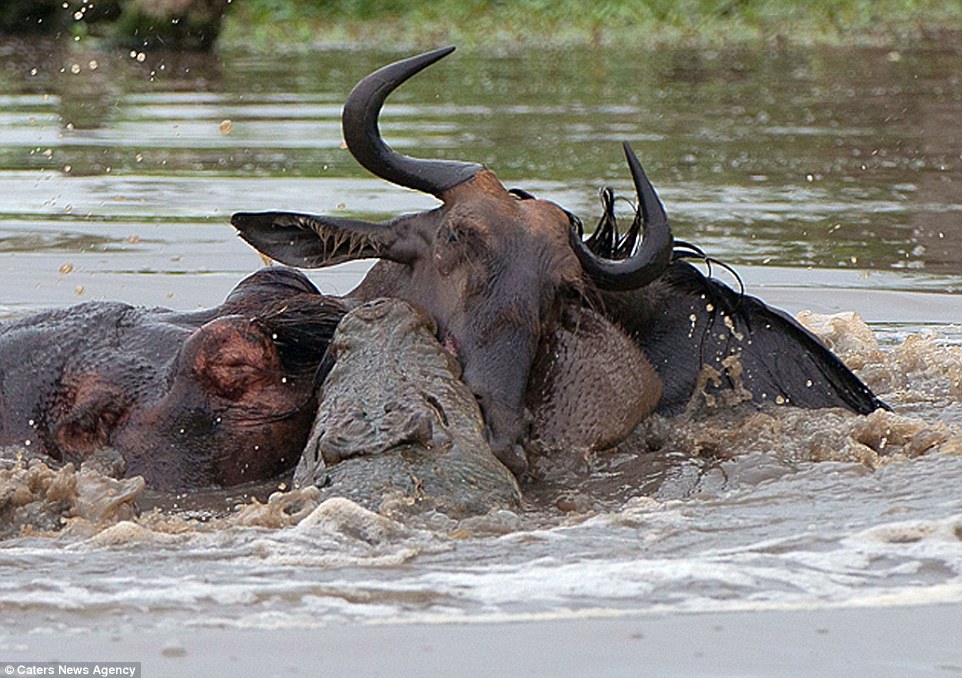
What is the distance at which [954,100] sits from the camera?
52.4ft

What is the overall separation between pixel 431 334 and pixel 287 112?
35.4ft

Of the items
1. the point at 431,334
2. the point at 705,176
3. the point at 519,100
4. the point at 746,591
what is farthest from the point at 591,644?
the point at 519,100

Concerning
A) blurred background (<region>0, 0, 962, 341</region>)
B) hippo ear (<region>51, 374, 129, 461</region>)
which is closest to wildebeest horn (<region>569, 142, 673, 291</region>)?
hippo ear (<region>51, 374, 129, 461</region>)

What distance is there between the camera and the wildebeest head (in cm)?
511

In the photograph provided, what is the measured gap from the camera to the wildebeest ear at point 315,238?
543cm

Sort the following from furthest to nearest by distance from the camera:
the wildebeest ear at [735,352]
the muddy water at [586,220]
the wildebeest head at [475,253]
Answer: the wildebeest ear at [735,352]
the wildebeest head at [475,253]
the muddy water at [586,220]

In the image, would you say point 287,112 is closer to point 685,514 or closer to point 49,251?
point 49,251

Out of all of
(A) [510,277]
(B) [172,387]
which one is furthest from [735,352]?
(B) [172,387]

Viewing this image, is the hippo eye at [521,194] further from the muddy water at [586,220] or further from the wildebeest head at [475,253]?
the muddy water at [586,220]

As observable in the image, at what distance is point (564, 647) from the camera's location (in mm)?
3775

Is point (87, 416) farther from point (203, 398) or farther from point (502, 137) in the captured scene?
point (502, 137)

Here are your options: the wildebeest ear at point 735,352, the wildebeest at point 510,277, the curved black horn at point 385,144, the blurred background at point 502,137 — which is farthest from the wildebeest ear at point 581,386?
the blurred background at point 502,137

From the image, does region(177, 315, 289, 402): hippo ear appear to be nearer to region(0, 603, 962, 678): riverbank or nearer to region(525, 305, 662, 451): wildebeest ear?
region(525, 305, 662, 451): wildebeest ear

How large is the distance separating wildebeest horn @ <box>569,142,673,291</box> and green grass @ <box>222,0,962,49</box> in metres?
19.4
